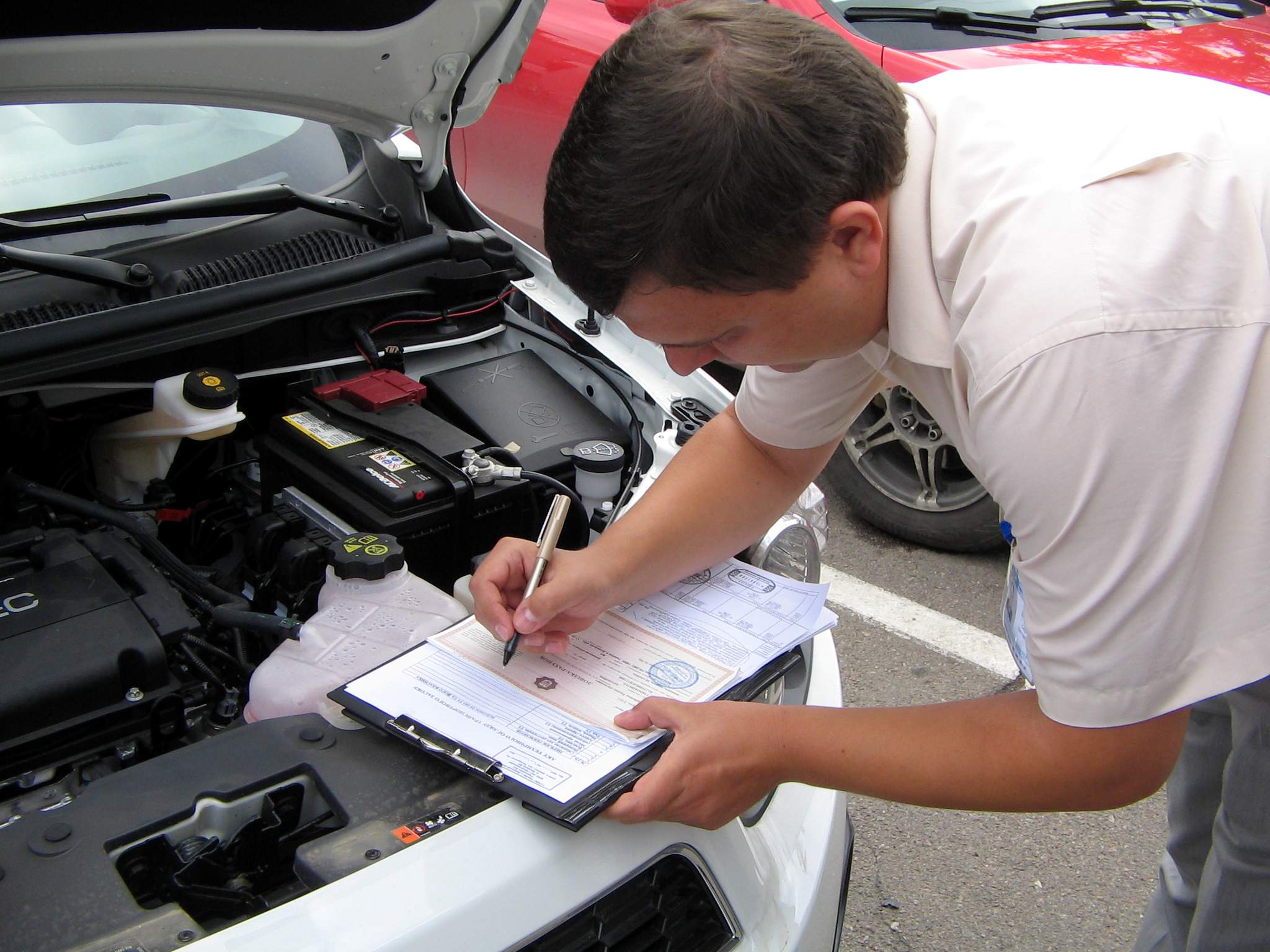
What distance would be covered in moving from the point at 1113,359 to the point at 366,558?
0.92 meters

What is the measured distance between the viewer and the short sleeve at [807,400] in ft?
4.66

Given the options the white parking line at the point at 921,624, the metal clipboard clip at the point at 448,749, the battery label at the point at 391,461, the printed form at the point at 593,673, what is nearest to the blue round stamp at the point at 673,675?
the printed form at the point at 593,673

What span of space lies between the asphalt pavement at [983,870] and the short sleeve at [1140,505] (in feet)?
4.13

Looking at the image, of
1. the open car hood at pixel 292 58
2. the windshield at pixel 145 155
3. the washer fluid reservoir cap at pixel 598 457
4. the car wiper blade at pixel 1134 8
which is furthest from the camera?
the car wiper blade at pixel 1134 8

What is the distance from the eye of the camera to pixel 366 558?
1426mm

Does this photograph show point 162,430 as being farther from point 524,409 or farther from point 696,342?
point 696,342

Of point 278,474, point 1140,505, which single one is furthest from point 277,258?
point 1140,505

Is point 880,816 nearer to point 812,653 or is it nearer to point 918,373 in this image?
point 812,653

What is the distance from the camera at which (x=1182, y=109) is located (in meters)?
1.06

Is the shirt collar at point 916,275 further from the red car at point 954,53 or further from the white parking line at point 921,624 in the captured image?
the red car at point 954,53

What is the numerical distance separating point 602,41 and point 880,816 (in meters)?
2.69

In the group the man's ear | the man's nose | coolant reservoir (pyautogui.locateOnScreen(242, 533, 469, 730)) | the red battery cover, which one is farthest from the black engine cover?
the man's ear

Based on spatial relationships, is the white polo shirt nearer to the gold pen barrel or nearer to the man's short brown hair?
the man's short brown hair

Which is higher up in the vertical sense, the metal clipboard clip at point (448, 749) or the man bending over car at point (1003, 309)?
the man bending over car at point (1003, 309)
